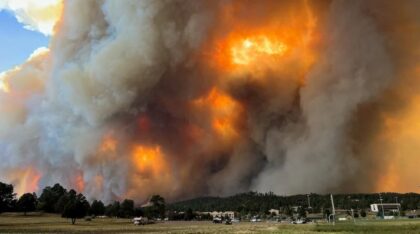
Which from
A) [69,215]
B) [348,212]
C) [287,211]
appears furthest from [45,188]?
[348,212]

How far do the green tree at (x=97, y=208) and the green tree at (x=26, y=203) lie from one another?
66.5 ft

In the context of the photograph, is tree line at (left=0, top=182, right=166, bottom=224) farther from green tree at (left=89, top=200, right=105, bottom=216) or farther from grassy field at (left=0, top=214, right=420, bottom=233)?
grassy field at (left=0, top=214, right=420, bottom=233)

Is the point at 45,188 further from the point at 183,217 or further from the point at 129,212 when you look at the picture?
the point at 183,217

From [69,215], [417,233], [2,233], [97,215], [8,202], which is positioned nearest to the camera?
[417,233]

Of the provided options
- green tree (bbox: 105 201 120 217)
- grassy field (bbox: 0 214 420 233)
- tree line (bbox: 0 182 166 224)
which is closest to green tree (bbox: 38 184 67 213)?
tree line (bbox: 0 182 166 224)

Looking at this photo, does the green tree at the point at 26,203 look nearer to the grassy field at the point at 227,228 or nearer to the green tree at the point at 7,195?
the green tree at the point at 7,195

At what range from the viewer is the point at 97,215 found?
148875mm

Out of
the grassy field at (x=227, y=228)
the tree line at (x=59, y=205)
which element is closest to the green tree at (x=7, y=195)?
the tree line at (x=59, y=205)

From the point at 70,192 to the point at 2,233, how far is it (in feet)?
381

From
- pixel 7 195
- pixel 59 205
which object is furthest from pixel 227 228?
pixel 7 195

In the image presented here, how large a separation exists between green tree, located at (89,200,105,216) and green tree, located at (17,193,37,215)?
798 inches

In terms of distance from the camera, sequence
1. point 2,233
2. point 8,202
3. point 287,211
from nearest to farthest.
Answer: point 2,233 → point 8,202 → point 287,211

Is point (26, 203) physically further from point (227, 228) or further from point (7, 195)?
point (227, 228)

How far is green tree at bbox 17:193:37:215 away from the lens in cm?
14100
